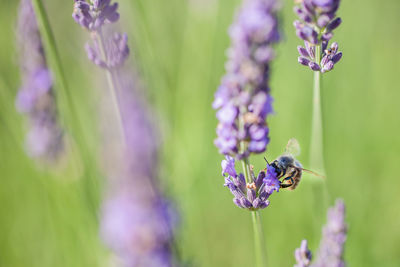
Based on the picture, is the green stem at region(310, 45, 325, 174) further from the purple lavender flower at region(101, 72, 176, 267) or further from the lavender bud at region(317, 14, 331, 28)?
the purple lavender flower at region(101, 72, 176, 267)

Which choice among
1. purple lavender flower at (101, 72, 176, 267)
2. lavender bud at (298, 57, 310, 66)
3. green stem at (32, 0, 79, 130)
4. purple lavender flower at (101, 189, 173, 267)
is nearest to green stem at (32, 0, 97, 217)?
green stem at (32, 0, 79, 130)

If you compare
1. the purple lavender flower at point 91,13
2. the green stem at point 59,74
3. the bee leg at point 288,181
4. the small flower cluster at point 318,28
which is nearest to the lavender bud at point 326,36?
the small flower cluster at point 318,28

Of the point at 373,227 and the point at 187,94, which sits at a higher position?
the point at 187,94

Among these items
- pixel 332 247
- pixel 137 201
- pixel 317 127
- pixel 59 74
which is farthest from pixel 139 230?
pixel 317 127

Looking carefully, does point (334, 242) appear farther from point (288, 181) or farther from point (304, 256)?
point (288, 181)

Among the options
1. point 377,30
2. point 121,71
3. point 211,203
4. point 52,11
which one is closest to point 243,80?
point 121,71

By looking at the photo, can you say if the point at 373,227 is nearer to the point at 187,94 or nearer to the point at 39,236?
the point at 187,94
